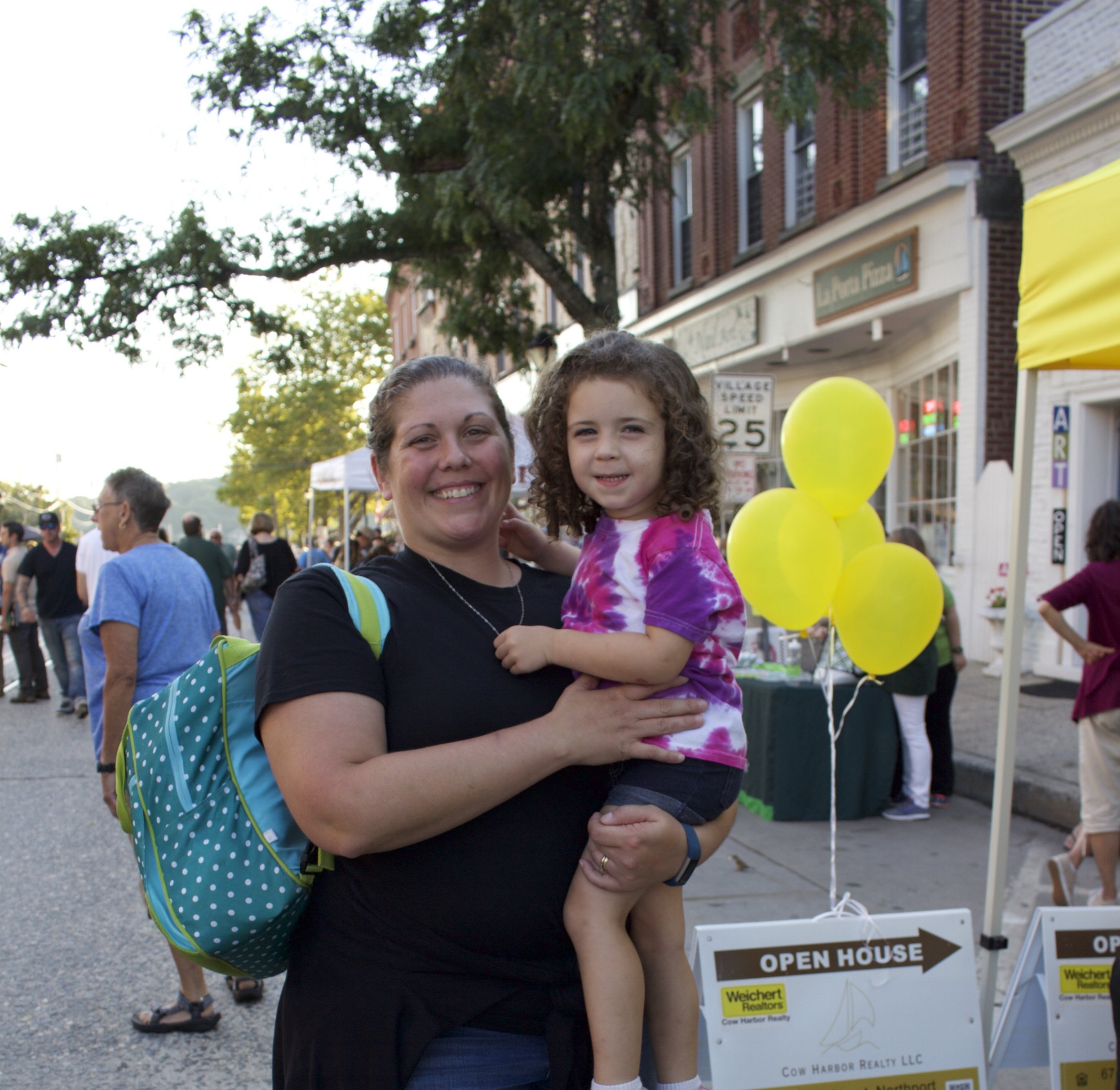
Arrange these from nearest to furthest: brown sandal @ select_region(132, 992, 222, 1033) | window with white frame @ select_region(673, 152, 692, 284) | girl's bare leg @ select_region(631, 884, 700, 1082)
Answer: girl's bare leg @ select_region(631, 884, 700, 1082), brown sandal @ select_region(132, 992, 222, 1033), window with white frame @ select_region(673, 152, 692, 284)

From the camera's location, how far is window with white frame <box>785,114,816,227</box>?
14.9 metres

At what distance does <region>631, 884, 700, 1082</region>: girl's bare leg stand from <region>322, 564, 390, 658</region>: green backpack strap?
698mm

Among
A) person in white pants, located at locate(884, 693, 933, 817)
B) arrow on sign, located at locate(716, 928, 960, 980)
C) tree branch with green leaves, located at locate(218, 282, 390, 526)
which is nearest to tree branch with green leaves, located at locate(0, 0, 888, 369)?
person in white pants, located at locate(884, 693, 933, 817)

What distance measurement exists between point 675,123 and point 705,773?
1118 cm

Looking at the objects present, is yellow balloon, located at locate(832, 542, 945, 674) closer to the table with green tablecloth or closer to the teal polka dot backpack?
the table with green tablecloth

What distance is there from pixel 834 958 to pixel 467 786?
1630 mm

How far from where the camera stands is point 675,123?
11.8 m

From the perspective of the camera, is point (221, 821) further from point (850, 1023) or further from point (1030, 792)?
point (1030, 792)

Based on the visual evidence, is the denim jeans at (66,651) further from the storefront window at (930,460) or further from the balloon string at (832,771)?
the storefront window at (930,460)

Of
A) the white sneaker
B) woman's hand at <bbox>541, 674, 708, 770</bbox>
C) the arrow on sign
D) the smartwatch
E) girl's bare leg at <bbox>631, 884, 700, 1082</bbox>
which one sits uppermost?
woman's hand at <bbox>541, 674, 708, 770</bbox>

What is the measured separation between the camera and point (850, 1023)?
8.89 feet

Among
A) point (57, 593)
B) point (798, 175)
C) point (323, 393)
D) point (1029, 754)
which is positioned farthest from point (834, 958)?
point (323, 393)

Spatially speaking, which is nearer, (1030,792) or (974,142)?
(1030,792)

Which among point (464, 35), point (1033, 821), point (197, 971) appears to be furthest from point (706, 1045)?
point (464, 35)
